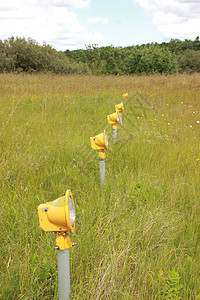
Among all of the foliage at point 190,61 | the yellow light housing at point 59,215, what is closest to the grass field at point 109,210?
the yellow light housing at point 59,215

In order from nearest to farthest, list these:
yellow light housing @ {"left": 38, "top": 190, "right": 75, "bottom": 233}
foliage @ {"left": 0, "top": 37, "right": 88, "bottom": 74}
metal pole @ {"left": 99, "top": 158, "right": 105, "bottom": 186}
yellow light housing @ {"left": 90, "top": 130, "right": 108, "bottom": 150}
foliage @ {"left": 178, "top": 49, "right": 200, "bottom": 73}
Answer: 1. yellow light housing @ {"left": 38, "top": 190, "right": 75, "bottom": 233}
2. yellow light housing @ {"left": 90, "top": 130, "right": 108, "bottom": 150}
3. metal pole @ {"left": 99, "top": 158, "right": 105, "bottom": 186}
4. foliage @ {"left": 0, "top": 37, "right": 88, "bottom": 74}
5. foliage @ {"left": 178, "top": 49, "right": 200, "bottom": 73}

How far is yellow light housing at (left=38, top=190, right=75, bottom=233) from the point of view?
108 centimetres

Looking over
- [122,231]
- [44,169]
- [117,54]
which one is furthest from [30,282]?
[117,54]

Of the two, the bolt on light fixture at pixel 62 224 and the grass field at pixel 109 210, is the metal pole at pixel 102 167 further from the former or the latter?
the bolt on light fixture at pixel 62 224

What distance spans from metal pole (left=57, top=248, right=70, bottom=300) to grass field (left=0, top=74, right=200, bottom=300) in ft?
0.47

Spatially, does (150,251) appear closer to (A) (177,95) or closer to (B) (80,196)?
(B) (80,196)

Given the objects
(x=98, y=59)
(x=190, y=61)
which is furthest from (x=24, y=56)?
(x=98, y=59)

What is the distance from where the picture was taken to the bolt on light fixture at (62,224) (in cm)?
109

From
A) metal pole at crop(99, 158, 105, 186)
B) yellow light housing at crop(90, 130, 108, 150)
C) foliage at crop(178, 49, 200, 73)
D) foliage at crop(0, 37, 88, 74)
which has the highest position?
foliage at crop(178, 49, 200, 73)

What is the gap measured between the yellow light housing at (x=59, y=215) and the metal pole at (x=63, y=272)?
0.11m

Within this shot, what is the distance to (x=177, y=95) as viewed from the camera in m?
7.69

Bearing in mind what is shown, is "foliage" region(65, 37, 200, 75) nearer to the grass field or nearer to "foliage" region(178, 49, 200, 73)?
"foliage" region(178, 49, 200, 73)

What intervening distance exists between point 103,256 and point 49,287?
0.38 m

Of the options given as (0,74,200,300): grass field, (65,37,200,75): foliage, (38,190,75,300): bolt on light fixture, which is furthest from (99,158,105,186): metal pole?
(65,37,200,75): foliage
